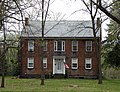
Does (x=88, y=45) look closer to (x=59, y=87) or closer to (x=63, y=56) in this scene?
(x=63, y=56)

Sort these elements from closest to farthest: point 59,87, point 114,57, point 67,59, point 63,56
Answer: point 59,87 < point 114,57 < point 63,56 < point 67,59

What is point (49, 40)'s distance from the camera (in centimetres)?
5653

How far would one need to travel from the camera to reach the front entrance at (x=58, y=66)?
56.2m

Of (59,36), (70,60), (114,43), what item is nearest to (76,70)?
(70,60)

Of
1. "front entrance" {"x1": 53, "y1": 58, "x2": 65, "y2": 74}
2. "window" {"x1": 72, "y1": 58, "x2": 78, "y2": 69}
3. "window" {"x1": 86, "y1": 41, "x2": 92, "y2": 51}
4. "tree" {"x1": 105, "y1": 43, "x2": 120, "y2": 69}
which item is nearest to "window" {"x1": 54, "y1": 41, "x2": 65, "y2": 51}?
"front entrance" {"x1": 53, "y1": 58, "x2": 65, "y2": 74}

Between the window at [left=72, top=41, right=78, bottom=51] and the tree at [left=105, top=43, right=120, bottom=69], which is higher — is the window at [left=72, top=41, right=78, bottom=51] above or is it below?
above

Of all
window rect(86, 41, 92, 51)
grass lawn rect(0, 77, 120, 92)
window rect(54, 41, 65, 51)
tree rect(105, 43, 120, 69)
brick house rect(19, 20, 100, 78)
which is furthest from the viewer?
window rect(86, 41, 92, 51)

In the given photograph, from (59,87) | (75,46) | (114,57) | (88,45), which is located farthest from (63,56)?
(59,87)

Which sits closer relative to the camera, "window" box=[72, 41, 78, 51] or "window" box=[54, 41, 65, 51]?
"window" box=[54, 41, 65, 51]

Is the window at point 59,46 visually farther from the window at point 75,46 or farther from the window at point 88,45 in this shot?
the window at point 88,45

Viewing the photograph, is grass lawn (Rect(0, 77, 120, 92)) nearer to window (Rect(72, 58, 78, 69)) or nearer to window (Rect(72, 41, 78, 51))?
window (Rect(72, 58, 78, 69))

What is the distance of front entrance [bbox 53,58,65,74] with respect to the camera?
56.2m

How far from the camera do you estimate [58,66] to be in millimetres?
56531

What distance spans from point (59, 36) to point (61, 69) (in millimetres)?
5511
